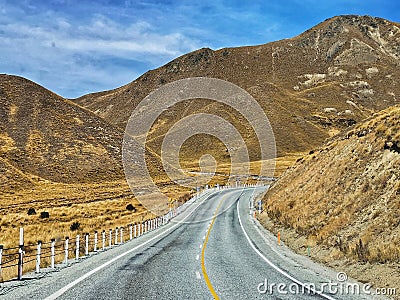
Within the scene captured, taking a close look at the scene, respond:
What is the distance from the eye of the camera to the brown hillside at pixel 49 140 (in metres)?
93.0

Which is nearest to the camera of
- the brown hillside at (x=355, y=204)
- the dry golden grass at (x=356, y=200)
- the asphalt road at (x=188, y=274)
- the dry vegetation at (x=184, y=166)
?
the asphalt road at (x=188, y=274)

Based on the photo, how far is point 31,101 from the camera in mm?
116062

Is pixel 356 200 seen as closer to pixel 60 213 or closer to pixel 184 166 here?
pixel 60 213

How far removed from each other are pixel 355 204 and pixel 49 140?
94.1m

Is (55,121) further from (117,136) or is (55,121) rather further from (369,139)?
(369,139)

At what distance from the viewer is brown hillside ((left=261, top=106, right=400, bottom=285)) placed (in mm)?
16203

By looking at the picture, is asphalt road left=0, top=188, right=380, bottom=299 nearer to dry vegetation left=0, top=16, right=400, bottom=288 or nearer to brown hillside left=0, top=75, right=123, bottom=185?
dry vegetation left=0, top=16, right=400, bottom=288

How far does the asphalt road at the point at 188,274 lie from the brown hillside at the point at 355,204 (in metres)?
1.61

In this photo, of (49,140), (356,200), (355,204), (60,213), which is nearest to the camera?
(355,204)

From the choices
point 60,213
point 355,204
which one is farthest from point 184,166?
point 355,204

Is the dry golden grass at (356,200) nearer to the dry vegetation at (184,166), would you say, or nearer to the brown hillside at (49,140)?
the dry vegetation at (184,166)

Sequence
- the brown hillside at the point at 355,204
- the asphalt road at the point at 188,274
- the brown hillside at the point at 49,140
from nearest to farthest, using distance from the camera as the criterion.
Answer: the asphalt road at the point at 188,274
the brown hillside at the point at 355,204
the brown hillside at the point at 49,140

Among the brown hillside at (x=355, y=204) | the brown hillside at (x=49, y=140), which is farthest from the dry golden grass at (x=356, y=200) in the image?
the brown hillside at (x=49, y=140)

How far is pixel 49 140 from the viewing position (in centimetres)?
10431
